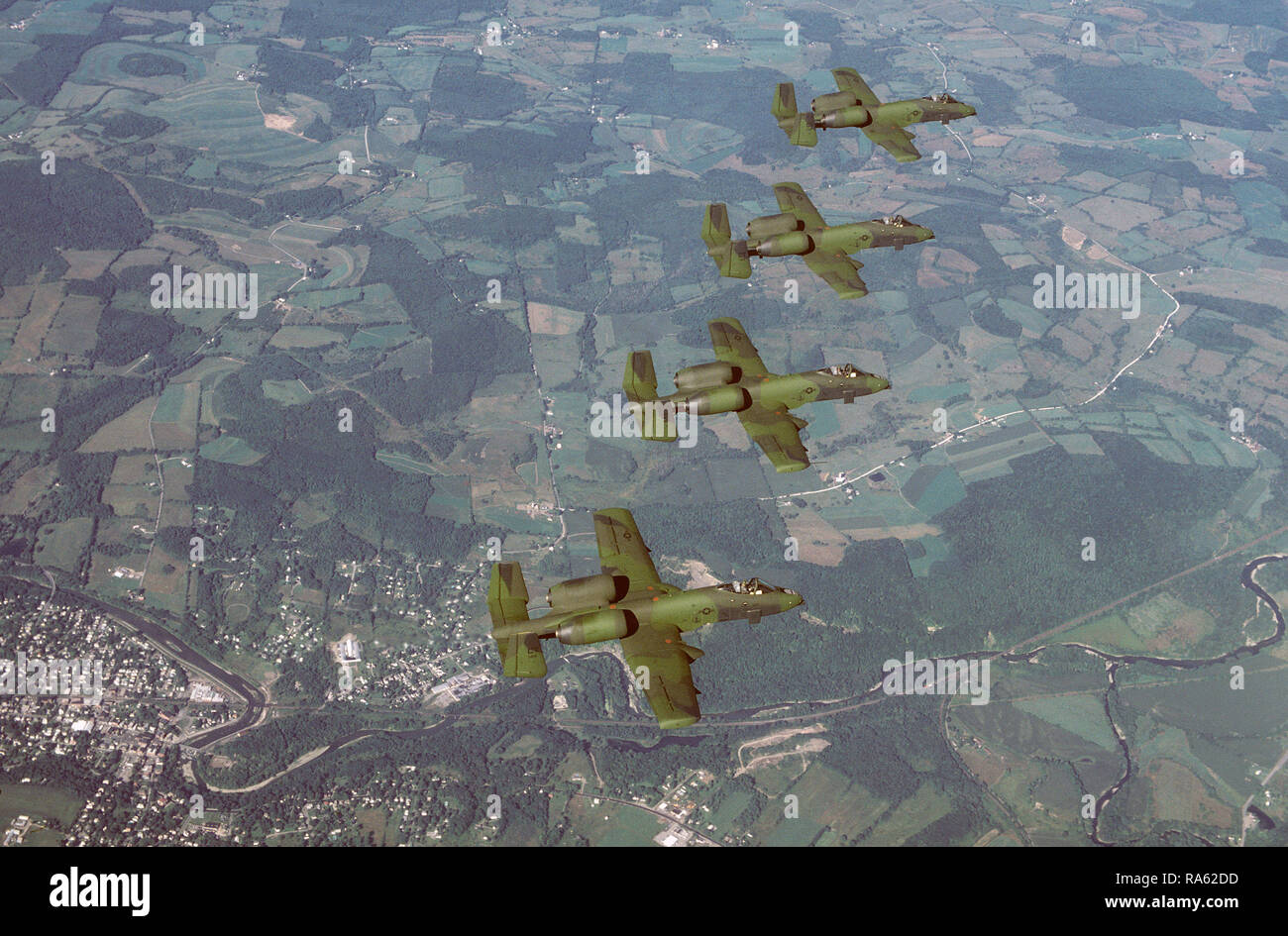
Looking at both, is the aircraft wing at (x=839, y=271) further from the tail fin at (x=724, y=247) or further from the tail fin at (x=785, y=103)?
the tail fin at (x=785, y=103)

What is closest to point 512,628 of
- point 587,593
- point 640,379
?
point 587,593

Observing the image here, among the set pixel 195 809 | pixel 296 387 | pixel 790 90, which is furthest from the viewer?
pixel 296 387

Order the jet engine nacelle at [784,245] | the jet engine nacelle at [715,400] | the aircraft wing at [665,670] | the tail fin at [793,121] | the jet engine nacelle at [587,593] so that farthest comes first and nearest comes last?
the tail fin at [793,121] < the jet engine nacelle at [784,245] < the jet engine nacelle at [715,400] < the jet engine nacelle at [587,593] < the aircraft wing at [665,670]

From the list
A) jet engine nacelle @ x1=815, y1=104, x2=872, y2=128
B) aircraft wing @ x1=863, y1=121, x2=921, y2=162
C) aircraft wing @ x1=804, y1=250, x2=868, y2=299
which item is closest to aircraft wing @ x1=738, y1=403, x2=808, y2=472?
aircraft wing @ x1=804, y1=250, x2=868, y2=299

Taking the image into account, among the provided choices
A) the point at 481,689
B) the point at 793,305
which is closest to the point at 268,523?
the point at 481,689

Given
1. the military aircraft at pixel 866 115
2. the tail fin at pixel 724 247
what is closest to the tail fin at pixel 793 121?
the military aircraft at pixel 866 115

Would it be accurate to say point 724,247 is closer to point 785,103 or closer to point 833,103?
point 833,103

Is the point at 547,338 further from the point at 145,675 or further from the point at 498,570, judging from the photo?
the point at 498,570
